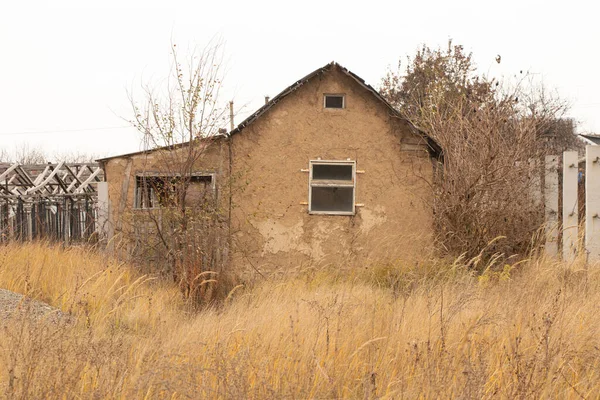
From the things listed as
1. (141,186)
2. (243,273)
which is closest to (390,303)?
(243,273)

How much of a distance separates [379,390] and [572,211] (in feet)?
25.7

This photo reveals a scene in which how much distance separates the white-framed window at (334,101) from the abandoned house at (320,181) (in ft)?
0.06

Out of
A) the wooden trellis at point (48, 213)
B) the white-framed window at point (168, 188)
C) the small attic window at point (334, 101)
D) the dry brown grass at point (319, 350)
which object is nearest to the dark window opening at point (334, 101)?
the small attic window at point (334, 101)

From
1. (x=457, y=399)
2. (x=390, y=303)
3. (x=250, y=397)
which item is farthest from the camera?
(x=390, y=303)

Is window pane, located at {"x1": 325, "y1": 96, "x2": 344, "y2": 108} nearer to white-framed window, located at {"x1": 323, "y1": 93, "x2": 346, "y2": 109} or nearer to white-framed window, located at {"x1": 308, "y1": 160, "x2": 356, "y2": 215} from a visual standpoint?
white-framed window, located at {"x1": 323, "y1": 93, "x2": 346, "y2": 109}

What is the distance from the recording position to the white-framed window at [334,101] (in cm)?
1224

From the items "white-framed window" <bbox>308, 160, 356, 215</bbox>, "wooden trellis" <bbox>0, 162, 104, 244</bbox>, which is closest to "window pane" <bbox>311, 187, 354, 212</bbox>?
"white-framed window" <bbox>308, 160, 356, 215</bbox>

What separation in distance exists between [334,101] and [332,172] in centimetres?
124

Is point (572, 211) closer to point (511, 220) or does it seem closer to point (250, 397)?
point (511, 220)

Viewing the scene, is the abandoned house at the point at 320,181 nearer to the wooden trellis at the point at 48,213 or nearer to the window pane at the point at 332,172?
the window pane at the point at 332,172

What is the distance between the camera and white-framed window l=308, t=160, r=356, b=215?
12203 millimetres

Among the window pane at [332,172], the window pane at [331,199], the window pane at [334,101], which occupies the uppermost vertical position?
the window pane at [334,101]

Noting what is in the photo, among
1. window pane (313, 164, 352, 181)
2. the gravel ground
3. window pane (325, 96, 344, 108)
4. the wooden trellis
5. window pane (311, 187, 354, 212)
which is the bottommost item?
the gravel ground

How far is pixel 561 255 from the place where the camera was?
1127 centimetres
